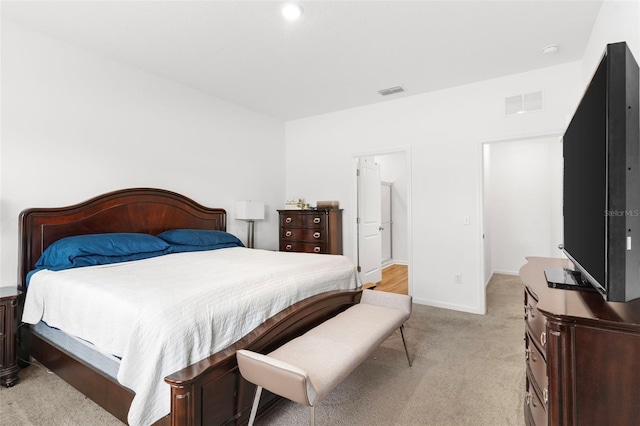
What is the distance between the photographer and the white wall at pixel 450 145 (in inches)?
133

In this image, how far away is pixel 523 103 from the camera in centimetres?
343

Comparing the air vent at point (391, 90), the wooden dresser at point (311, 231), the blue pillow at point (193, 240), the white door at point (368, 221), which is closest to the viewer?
the blue pillow at point (193, 240)

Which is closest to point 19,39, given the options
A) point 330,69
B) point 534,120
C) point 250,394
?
point 330,69

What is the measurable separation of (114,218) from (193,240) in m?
0.74

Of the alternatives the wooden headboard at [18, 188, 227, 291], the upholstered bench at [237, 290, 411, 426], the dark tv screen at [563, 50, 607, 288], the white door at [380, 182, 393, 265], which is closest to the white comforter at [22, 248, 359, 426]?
the upholstered bench at [237, 290, 411, 426]

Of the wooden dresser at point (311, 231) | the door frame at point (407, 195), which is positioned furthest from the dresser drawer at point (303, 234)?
the door frame at point (407, 195)

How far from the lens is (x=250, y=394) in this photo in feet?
5.50

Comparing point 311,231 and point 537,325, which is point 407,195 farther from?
point 537,325

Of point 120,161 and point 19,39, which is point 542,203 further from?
point 19,39

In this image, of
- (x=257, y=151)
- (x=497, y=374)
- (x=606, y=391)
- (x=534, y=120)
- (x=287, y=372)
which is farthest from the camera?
(x=257, y=151)

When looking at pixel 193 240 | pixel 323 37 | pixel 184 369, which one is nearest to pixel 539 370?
pixel 184 369

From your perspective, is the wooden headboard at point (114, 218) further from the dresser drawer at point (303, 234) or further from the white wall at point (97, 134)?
the dresser drawer at point (303, 234)

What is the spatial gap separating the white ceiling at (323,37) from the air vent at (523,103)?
0.28 meters

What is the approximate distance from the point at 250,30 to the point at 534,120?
117 inches
